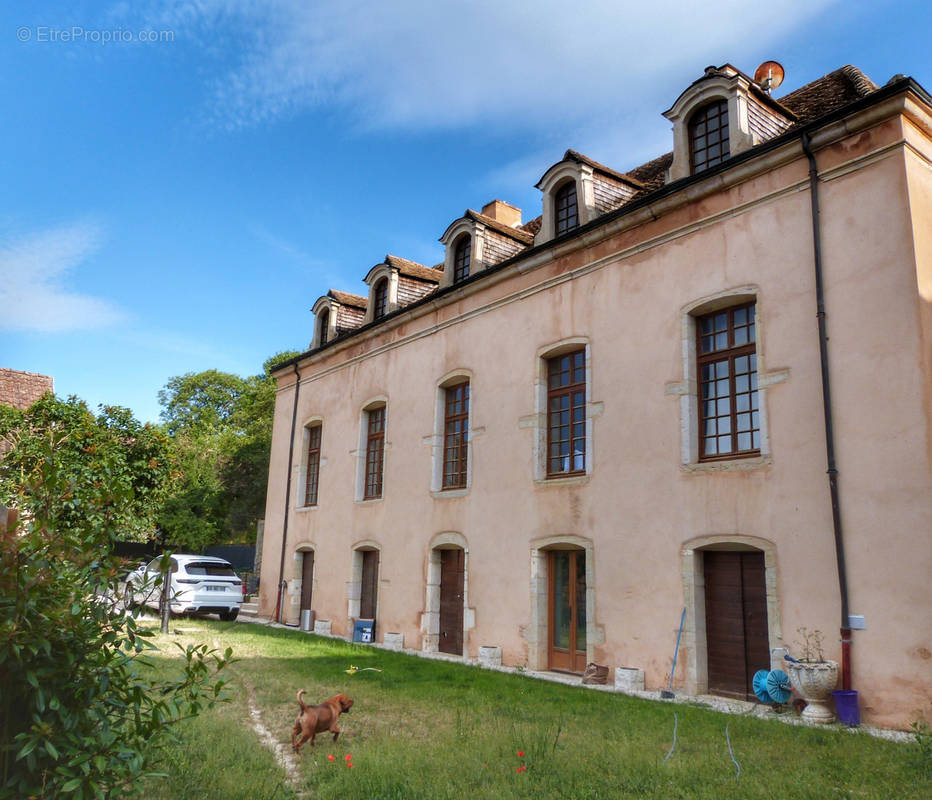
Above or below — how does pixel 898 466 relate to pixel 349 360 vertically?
below

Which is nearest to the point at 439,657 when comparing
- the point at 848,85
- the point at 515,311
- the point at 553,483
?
the point at 553,483

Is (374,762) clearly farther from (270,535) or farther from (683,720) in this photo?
(270,535)

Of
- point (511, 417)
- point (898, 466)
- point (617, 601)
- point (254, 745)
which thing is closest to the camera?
point (254, 745)

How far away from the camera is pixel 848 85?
35.1 ft

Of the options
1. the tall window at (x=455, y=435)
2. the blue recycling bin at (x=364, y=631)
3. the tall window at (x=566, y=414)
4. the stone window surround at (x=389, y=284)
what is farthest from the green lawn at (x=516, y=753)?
the stone window surround at (x=389, y=284)

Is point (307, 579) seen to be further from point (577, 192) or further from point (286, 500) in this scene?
point (577, 192)

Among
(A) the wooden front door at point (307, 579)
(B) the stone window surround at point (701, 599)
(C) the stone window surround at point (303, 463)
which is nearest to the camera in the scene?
(B) the stone window surround at point (701, 599)

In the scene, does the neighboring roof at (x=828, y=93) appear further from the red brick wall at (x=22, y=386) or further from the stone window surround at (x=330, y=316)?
the red brick wall at (x=22, y=386)

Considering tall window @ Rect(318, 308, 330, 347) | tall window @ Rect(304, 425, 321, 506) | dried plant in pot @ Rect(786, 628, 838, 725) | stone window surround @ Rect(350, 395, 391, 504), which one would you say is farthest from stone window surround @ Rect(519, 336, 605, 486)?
tall window @ Rect(318, 308, 330, 347)

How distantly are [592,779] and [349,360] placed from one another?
13891mm

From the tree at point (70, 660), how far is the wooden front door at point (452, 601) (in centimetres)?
1006

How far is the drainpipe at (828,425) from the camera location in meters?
8.05

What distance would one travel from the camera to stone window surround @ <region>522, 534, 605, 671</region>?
433 inches

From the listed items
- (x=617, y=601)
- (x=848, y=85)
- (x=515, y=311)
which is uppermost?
(x=848, y=85)
